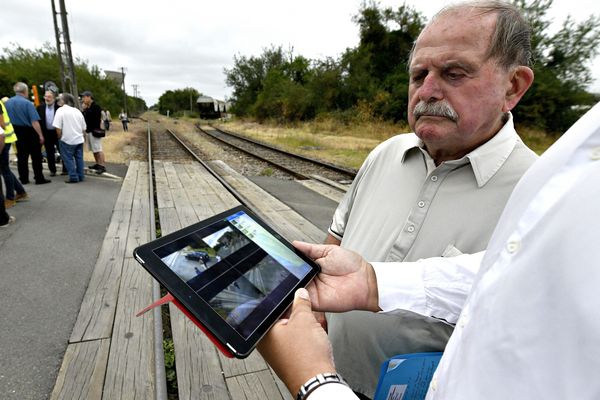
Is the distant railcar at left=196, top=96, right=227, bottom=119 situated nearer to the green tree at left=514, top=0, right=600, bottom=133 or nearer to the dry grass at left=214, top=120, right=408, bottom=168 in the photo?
the dry grass at left=214, top=120, right=408, bottom=168

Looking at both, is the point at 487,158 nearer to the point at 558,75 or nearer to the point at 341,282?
the point at 341,282

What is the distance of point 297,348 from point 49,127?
914 cm

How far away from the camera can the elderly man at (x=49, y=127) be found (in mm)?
7500

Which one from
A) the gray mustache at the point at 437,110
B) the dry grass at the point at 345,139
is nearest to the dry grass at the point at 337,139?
the dry grass at the point at 345,139

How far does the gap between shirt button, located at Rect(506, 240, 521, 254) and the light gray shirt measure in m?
0.83

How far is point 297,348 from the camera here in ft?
3.25

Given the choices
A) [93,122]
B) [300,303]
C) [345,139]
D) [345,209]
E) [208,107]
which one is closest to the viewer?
[300,303]

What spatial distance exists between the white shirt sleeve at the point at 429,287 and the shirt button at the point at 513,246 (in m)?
0.72

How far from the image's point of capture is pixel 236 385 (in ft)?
7.12

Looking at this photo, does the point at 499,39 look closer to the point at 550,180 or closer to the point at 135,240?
the point at 550,180

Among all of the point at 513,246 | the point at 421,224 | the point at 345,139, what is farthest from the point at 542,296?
the point at 345,139

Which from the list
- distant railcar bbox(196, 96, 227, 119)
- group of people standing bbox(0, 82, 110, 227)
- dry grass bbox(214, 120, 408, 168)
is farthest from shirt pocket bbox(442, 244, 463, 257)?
distant railcar bbox(196, 96, 227, 119)

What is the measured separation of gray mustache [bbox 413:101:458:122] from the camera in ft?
4.81

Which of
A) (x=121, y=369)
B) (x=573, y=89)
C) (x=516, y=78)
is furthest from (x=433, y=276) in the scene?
(x=573, y=89)
